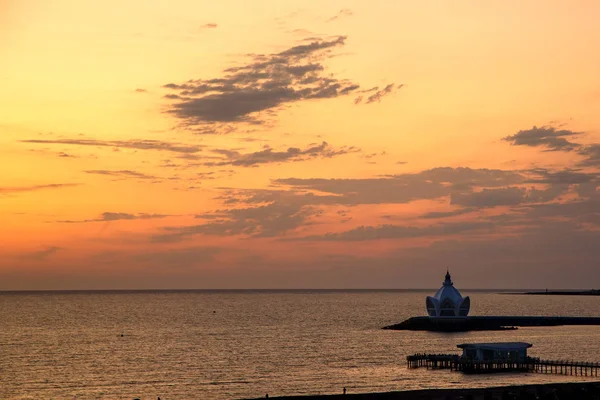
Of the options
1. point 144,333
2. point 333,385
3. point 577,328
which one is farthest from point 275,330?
point 333,385

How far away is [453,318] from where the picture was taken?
188 m

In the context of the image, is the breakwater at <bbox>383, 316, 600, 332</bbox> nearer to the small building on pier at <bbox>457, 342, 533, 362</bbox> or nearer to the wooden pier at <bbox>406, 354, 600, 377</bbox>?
the wooden pier at <bbox>406, 354, 600, 377</bbox>

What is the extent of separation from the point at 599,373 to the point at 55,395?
2554 inches

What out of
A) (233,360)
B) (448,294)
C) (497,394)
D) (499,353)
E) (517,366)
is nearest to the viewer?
(497,394)

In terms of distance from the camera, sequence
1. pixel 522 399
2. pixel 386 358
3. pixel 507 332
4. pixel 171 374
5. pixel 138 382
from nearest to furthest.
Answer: pixel 522 399 → pixel 138 382 → pixel 171 374 → pixel 386 358 → pixel 507 332

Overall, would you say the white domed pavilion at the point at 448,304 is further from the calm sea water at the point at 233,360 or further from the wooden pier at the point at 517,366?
the wooden pier at the point at 517,366

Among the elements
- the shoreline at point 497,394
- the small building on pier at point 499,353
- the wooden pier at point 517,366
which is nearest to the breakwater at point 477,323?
the wooden pier at point 517,366

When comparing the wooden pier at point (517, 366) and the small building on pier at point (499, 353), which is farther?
the small building on pier at point (499, 353)

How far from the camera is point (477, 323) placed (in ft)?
624

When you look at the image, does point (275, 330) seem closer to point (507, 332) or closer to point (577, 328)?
point (507, 332)

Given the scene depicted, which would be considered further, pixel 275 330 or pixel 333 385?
pixel 275 330

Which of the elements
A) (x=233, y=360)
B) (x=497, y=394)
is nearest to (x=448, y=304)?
(x=233, y=360)

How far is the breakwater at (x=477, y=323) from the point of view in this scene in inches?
7367

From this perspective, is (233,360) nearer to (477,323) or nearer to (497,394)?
(497,394)
